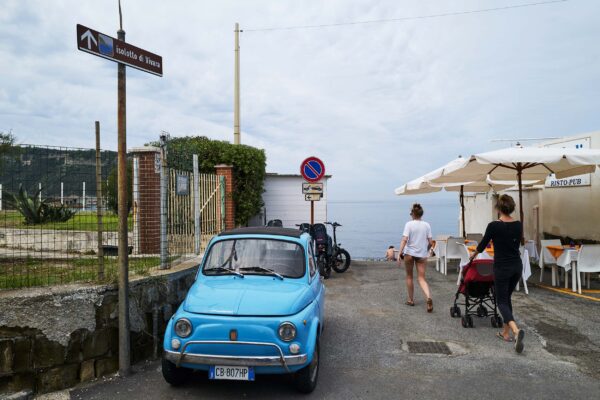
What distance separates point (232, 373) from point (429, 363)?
8.43 feet

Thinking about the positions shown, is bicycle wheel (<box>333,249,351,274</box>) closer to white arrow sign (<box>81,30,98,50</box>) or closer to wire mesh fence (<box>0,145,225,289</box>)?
wire mesh fence (<box>0,145,225,289</box>)

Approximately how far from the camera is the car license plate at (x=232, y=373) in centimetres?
429

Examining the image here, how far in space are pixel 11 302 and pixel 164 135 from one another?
3.03 metres

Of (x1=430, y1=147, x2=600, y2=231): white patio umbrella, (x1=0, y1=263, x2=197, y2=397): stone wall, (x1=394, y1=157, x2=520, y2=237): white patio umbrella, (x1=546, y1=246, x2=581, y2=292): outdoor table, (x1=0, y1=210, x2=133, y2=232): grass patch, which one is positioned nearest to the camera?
(x1=0, y1=263, x2=197, y2=397): stone wall

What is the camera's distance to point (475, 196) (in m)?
19.1

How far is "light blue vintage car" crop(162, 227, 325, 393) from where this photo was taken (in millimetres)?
4301

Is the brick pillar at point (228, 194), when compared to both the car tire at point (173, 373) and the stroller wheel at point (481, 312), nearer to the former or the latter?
the stroller wheel at point (481, 312)

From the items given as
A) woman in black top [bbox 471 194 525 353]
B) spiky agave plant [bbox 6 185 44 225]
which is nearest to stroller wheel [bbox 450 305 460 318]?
woman in black top [bbox 471 194 525 353]

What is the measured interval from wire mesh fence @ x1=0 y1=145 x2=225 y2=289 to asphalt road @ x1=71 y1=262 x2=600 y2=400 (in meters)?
1.92

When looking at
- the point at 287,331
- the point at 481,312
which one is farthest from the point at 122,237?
the point at 481,312

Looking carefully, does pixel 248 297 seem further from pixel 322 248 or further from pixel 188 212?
pixel 322 248

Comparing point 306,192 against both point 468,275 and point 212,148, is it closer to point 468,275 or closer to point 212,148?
point 212,148

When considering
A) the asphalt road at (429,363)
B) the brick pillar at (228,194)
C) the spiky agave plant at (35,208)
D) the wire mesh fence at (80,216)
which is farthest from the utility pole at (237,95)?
the spiky agave plant at (35,208)

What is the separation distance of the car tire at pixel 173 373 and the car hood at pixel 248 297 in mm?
632
